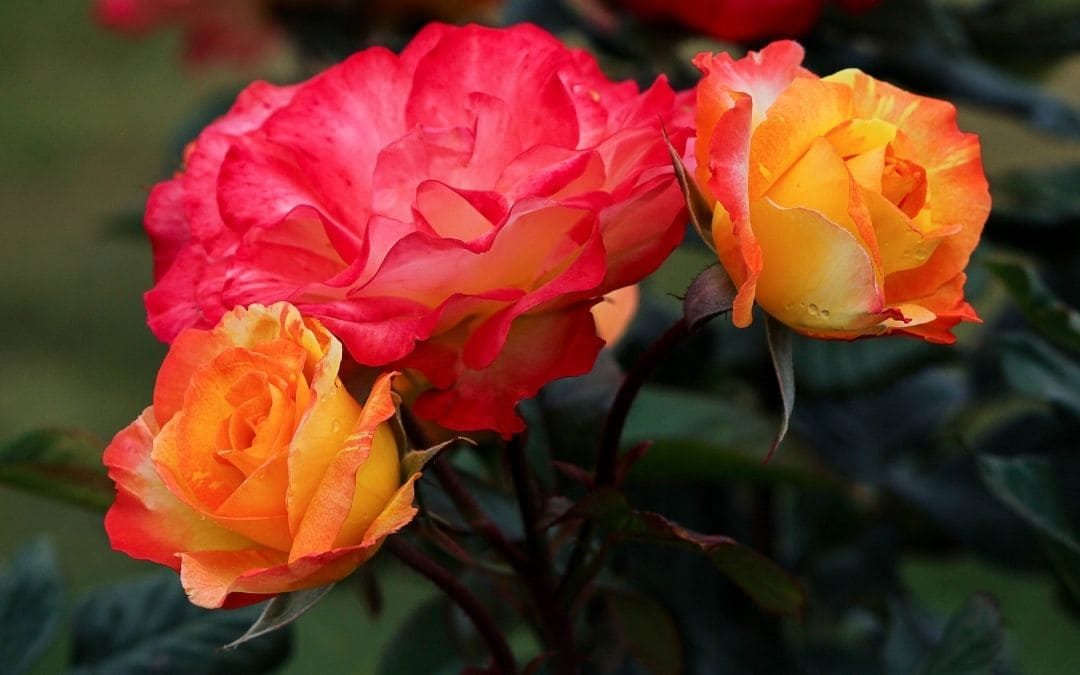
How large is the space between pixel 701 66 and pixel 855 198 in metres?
0.06

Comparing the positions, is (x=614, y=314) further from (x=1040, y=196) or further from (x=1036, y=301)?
(x=1040, y=196)

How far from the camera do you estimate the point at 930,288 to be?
→ 321mm

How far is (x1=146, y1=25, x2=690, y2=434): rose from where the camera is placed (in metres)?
0.31

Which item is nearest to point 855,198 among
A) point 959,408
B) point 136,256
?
point 959,408

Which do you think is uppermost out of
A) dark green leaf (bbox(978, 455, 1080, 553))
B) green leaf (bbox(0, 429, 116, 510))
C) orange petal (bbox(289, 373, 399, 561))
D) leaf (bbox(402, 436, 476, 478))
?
orange petal (bbox(289, 373, 399, 561))

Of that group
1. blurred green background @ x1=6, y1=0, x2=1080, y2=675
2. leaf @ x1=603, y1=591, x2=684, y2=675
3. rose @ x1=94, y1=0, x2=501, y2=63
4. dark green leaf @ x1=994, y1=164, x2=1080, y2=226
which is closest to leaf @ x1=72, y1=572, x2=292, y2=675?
blurred green background @ x1=6, y1=0, x2=1080, y2=675

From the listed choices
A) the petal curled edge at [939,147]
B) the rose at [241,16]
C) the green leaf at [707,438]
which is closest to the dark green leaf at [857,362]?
the green leaf at [707,438]

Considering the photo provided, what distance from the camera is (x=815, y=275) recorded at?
302mm

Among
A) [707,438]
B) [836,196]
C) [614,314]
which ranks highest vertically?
[836,196]

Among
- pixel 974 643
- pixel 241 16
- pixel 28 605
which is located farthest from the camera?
pixel 241 16

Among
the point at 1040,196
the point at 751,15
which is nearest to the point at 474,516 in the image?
the point at 751,15

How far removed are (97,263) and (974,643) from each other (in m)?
1.92

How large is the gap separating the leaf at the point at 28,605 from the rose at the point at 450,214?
236 millimetres

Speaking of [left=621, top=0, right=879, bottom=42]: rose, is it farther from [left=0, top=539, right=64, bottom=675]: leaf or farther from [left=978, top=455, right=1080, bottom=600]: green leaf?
[left=0, top=539, right=64, bottom=675]: leaf
